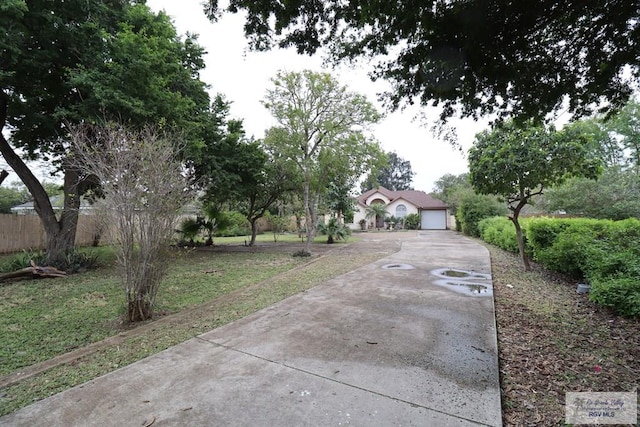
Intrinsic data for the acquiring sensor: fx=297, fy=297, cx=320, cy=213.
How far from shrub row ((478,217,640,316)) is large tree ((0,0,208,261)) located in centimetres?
848

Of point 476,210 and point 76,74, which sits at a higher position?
point 76,74

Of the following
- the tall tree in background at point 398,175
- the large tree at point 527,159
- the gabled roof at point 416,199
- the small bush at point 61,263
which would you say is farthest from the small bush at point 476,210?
the tall tree in background at point 398,175

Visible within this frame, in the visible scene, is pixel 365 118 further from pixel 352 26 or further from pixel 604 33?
pixel 604 33

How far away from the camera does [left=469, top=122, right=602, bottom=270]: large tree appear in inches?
271

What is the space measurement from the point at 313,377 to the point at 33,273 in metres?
8.50

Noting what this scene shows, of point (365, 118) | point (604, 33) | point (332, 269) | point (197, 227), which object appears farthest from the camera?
point (197, 227)

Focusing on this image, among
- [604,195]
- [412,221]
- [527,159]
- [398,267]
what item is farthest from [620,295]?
[412,221]

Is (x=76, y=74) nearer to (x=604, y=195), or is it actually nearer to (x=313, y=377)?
(x=313, y=377)

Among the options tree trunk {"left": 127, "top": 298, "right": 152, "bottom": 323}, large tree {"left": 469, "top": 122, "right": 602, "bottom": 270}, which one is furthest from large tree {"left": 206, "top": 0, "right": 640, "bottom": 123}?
tree trunk {"left": 127, "top": 298, "right": 152, "bottom": 323}

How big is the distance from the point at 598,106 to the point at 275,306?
5760 mm

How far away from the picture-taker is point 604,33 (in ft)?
11.9

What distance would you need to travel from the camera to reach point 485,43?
3891 millimetres

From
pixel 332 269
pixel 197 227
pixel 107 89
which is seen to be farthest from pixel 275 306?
pixel 197 227

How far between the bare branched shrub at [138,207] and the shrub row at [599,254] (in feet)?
21.6
